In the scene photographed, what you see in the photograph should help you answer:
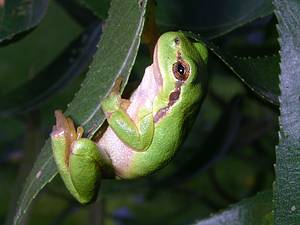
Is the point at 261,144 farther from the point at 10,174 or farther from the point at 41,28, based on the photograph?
the point at 10,174

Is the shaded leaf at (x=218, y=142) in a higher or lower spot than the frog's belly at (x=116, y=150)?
lower

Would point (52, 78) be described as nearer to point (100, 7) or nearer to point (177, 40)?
point (100, 7)

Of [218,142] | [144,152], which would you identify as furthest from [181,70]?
[218,142]

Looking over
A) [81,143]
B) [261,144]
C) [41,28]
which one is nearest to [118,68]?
[81,143]

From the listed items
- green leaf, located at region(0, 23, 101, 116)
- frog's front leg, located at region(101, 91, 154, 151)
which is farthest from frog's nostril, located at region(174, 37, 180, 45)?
green leaf, located at region(0, 23, 101, 116)

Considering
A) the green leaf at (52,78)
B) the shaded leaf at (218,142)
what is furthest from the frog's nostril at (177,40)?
the shaded leaf at (218,142)

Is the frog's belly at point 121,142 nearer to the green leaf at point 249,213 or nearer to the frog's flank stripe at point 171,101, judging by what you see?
the frog's flank stripe at point 171,101

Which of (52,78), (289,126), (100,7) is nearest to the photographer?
(289,126)
